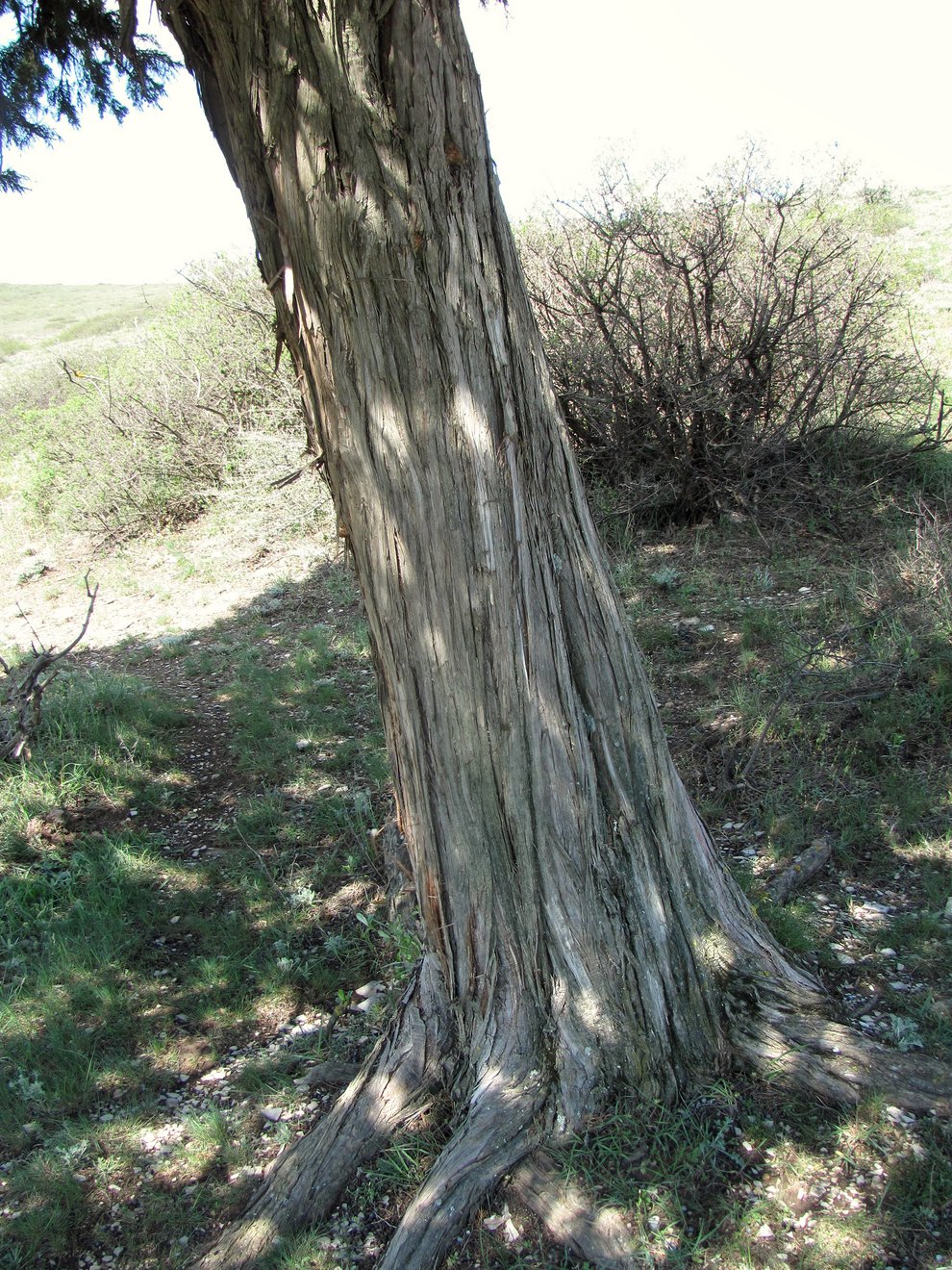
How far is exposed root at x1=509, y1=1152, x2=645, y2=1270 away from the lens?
2111mm

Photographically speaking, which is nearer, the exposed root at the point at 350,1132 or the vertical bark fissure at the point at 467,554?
the vertical bark fissure at the point at 467,554

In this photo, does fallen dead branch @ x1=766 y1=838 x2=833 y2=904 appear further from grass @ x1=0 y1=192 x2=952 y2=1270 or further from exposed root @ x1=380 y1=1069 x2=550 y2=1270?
exposed root @ x1=380 y1=1069 x2=550 y2=1270

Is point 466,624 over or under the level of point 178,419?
under

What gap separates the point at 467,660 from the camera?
229cm

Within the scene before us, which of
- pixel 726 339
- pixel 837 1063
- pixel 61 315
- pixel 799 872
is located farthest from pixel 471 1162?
pixel 61 315

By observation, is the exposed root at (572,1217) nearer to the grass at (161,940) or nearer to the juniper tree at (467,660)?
the juniper tree at (467,660)

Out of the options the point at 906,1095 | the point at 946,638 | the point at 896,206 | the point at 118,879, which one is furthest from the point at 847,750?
the point at 896,206

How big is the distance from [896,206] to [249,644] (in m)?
9.44

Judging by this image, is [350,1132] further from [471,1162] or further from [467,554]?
[467,554]

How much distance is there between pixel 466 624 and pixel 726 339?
212 inches

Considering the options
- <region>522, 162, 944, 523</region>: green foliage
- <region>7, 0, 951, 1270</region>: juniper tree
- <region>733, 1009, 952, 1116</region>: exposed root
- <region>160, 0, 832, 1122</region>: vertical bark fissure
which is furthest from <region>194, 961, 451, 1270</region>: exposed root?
<region>522, 162, 944, 523</region>: green foliage

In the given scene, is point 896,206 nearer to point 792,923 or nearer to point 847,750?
point 847,750

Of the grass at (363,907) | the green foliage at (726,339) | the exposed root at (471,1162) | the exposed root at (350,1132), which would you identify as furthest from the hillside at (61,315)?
the exposed root at (471,1162)

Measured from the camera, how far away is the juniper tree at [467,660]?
2.12m
